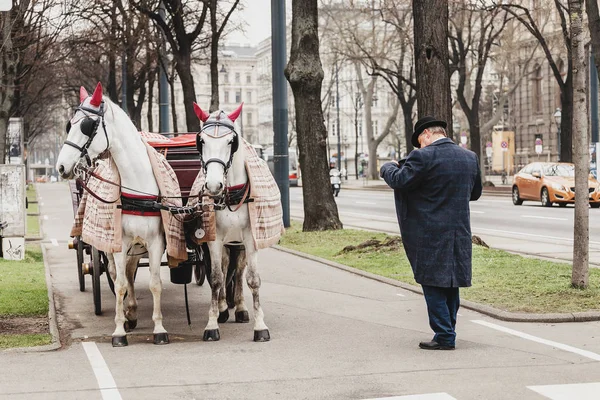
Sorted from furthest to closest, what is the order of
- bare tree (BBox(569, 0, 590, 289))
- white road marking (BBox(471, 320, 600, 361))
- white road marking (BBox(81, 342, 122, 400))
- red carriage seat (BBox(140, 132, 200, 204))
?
bare tree (BBox(569, 0, 590, 289)) < red carriage seat (BBox(140, 132, 200, 204)) < white road marking (BBox(471, 320, 600, 361)) < white road marking (BBox(81, 342, 122, 400))

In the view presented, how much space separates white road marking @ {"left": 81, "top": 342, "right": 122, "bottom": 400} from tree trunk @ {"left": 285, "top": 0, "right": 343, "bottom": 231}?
11.9 metres

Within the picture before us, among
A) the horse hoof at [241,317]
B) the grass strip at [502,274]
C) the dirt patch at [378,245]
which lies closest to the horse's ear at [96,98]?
the horse hoof at [241,317]

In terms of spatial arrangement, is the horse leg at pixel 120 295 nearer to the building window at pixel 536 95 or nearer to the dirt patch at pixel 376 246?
the dirt patch at pixel 376 246

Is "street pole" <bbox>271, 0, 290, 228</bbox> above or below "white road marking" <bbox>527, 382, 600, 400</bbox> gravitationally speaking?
above

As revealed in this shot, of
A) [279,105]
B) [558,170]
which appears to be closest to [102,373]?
[279,105]

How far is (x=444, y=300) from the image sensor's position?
8.23 metres

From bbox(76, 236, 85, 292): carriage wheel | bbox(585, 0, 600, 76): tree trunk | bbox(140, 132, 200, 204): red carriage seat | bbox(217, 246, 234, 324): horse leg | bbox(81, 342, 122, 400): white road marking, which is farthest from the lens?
bbox(585, 0, 600, 76): tree trunk

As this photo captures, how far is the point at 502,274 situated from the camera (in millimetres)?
12703

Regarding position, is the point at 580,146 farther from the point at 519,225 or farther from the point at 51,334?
the point at 519,225

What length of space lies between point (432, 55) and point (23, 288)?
23.1ft

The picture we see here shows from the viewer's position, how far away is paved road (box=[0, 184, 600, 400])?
6.70 metres

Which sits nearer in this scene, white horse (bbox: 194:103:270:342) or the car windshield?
white horse (bbox: 194:103:270:342)

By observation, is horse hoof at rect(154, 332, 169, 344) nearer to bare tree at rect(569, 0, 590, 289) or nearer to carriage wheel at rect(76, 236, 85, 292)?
carriage wheel at rect(76, 236, 85, 292)

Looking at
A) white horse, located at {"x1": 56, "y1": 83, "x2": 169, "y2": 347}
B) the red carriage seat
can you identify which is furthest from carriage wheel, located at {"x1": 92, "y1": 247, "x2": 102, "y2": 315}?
white horse, located at {"x1": 56, "y1": 83, "x2": 169, "y2": 347}
